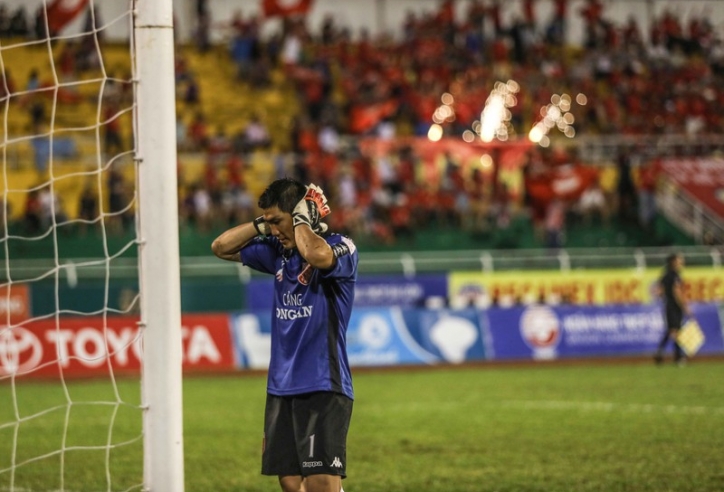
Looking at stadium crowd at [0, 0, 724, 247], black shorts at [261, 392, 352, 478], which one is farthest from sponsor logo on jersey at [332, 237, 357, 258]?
stadium crowd at [0, 0, 724, 247]

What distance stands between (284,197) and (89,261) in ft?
56.0

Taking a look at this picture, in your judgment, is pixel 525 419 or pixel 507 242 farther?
pixel 507 242

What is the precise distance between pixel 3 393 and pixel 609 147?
1842cm

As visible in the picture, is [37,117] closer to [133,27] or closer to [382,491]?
[382,491]

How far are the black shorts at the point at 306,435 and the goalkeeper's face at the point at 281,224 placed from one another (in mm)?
819

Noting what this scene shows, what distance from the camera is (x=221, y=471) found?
9.85 m

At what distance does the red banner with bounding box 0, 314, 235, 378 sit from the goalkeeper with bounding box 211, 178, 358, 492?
12.2 meters

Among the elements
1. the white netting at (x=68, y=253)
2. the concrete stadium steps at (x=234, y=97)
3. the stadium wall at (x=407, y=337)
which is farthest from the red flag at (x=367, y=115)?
the stadium wall at (x=407, y=337)

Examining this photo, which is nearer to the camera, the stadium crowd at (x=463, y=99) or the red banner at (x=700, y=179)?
the stadium crowd at (x=463, y=99)

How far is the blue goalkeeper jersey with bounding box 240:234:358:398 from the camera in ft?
19.6

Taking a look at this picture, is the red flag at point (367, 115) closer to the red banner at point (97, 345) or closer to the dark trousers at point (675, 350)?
the red banner at point (97, 345)

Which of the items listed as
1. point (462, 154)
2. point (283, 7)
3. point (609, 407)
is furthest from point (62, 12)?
point (609, 407)

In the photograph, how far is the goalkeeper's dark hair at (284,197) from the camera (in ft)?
19.5

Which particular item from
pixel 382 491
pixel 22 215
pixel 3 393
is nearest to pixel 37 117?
pixel 22 215
